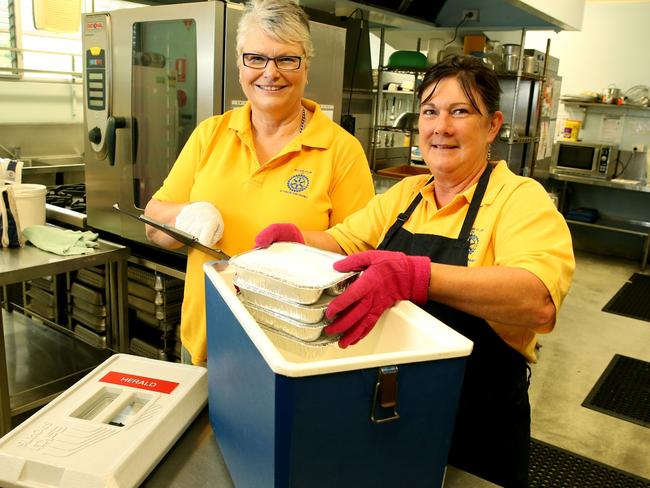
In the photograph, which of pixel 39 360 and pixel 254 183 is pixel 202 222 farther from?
pixel 39 360

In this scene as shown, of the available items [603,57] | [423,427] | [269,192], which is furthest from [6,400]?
[603,57]

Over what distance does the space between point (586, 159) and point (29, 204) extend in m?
6.03

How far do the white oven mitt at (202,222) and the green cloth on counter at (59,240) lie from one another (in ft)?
3.74

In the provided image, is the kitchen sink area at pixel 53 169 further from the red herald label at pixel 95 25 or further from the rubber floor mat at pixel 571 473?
the rubber floor mat at pixel 571 473

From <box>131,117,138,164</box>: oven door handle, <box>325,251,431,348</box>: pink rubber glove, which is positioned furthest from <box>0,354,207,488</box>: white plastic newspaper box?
<box>131,117,138,164</box>: oven door handle

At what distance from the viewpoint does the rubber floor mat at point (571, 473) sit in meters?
2.53

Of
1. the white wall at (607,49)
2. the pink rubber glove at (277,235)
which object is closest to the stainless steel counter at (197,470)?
the pink rubber glove at (277,235)

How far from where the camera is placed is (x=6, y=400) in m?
2.22

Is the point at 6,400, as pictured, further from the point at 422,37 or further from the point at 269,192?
the point at 422,37

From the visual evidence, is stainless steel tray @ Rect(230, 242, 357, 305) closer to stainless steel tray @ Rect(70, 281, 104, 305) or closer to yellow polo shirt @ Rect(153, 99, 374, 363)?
yellow polo shirt @ Rect(153, 99, 374, 363)

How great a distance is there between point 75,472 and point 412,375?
0.58m

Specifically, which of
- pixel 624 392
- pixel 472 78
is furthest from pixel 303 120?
pixel 624 392

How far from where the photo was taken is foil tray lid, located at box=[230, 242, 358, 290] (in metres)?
0.87

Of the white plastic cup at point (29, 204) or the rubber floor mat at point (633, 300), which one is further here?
the rubber floor mat at point (633, 300)
